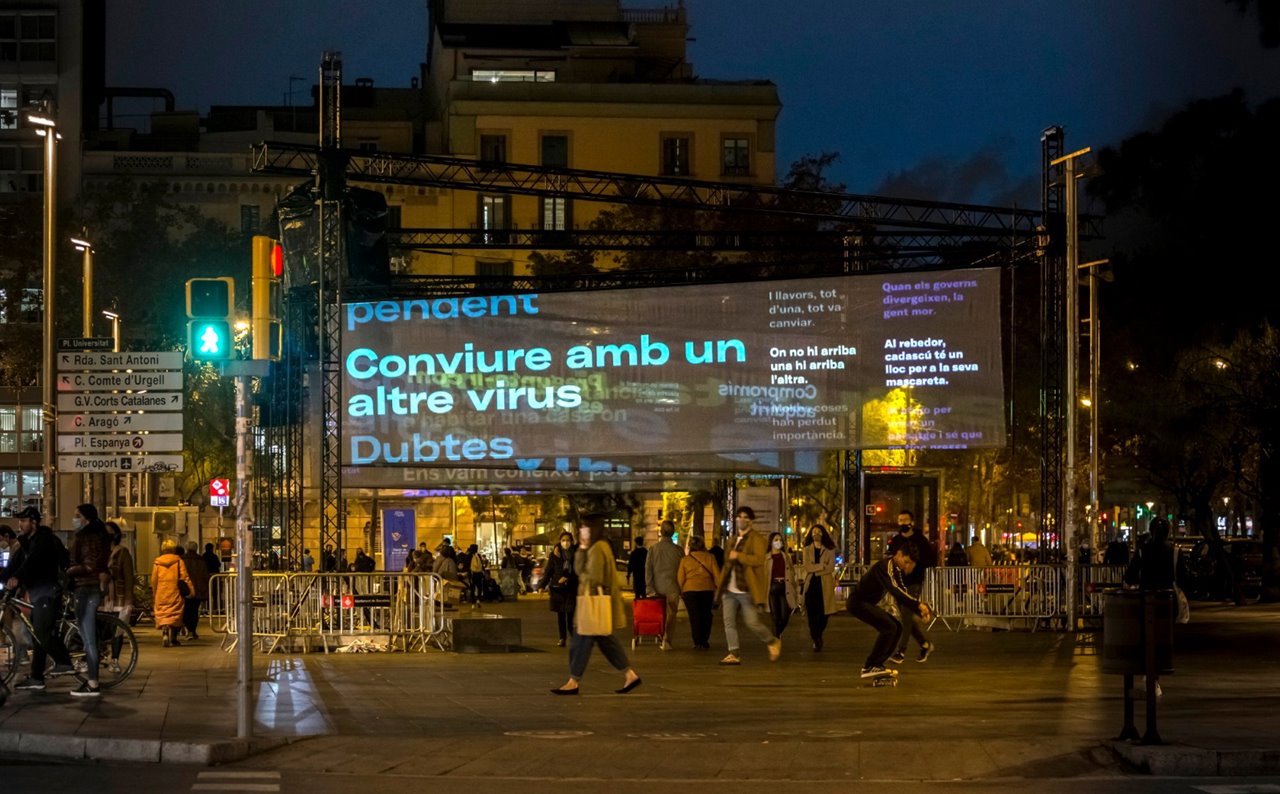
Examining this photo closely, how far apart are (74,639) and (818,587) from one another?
10.5m

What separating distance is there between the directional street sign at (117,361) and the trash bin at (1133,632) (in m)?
15.9

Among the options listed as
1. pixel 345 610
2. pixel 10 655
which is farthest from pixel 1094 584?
pixel 10 655

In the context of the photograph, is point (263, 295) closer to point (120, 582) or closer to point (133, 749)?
point (133, 749)

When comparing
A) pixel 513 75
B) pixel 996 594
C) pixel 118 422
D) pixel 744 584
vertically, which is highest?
pixel 513 75

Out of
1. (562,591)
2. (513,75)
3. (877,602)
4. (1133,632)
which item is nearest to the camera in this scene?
(1133,632)

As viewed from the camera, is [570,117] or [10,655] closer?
[10,655]

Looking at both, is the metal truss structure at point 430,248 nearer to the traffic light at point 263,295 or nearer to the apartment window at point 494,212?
the traffic light at point 263,295

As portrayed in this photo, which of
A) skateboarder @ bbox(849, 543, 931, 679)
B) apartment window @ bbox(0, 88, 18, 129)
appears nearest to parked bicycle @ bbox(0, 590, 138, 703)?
skateboarder @ bbox(849, 543, 931, 679)

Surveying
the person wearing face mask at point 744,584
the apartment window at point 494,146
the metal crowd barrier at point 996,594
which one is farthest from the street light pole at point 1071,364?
the apartment window at point 494,146

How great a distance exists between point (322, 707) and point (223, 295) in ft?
15.3

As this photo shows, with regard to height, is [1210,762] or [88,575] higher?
[88,575]

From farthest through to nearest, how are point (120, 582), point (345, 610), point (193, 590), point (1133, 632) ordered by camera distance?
point (193, 590)
point (345, 610)
point (120, 582)
point (1133, 632)

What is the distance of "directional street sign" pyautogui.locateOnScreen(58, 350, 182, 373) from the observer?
25.5 metres

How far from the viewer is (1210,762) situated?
12.5m
